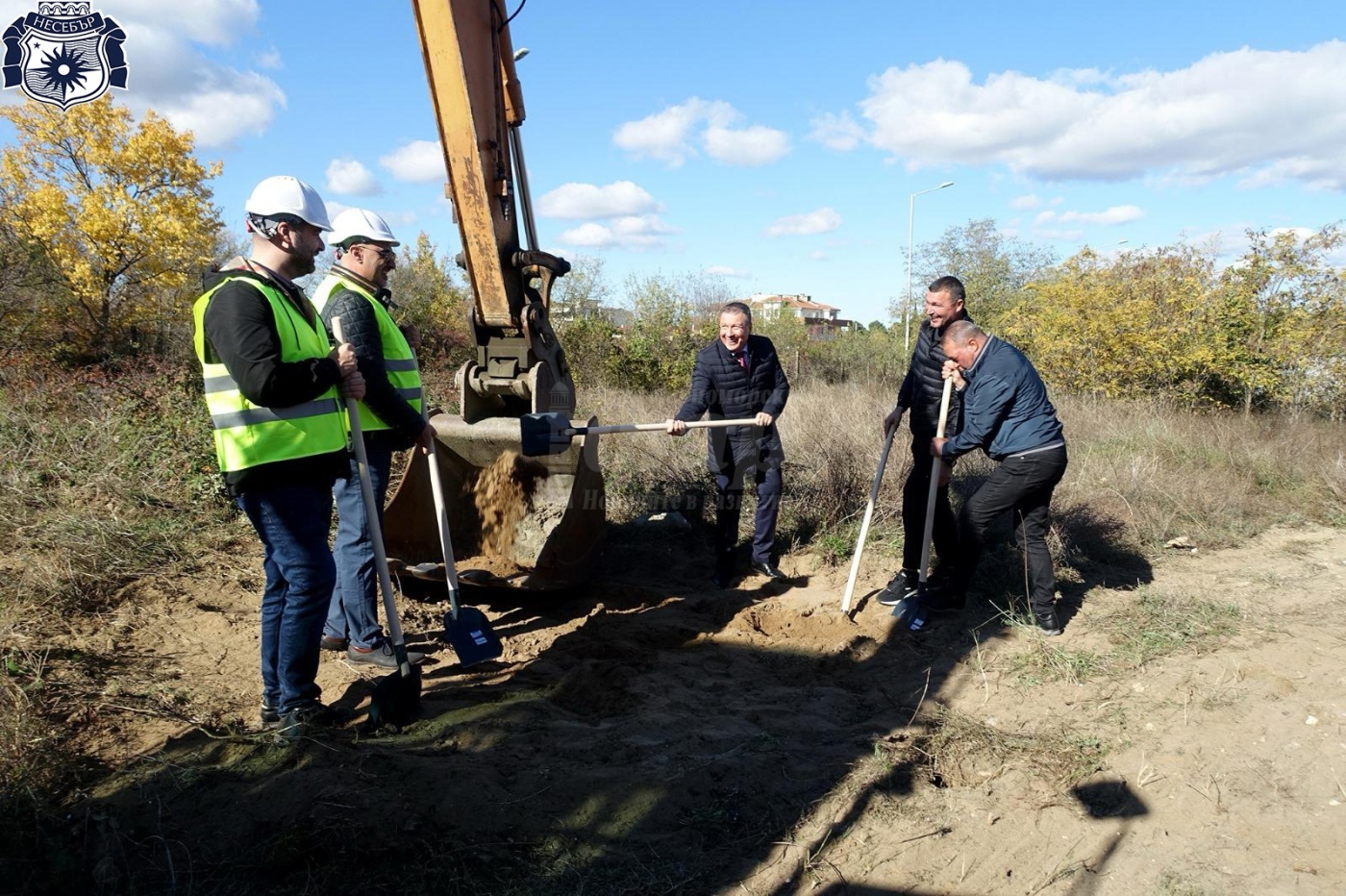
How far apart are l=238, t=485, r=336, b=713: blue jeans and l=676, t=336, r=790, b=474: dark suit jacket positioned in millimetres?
2560

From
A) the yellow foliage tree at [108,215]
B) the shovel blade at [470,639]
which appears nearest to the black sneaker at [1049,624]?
the shovel blade at [470,639]

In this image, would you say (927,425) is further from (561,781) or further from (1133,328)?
(1133,328)

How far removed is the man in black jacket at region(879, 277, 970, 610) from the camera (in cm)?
455

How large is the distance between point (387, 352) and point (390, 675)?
57.4 inches

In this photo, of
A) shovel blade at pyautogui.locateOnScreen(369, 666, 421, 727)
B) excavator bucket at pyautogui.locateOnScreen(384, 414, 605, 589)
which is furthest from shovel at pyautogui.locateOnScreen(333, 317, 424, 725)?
excavator bucket at pyautogui.locateOnScreen(384, 414, 605, 589)

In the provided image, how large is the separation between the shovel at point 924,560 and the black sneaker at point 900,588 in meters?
0.14

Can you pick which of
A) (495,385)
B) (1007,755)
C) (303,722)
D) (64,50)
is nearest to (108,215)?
(64,50)

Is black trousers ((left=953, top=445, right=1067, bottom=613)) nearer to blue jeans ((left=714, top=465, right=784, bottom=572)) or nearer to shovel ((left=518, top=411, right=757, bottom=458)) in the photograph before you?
blue jeans ((left=714, top=465, right=784, bottom=572))

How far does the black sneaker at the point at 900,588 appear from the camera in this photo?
500 centimetres

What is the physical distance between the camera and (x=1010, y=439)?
4.35 m

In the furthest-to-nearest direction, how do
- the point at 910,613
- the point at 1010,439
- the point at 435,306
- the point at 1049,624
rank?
the point at 435,306
the point at 910,613
the point at 1049,624
the point at 1010,439

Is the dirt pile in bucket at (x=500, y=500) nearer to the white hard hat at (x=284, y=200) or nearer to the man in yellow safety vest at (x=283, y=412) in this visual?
the man in yellow safety vest at (x=283, y=412)

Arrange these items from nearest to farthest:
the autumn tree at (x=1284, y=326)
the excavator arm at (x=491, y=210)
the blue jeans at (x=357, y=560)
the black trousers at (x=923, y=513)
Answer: the blue jeans at (x=357, y=560)
the excavator arm at (x=491, y=210)
the black trousers at (x=923, y=513)
the autumn tree at (x=1284, y=326)

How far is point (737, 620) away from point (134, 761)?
3.03 m
